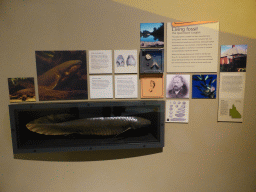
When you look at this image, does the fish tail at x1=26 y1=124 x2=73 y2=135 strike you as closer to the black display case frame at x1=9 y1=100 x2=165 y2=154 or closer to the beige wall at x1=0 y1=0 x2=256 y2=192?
the black display case frame at x1=9 y1=100 x2=165 y2=154

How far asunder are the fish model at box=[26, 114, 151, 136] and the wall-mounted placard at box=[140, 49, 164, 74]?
371 mm

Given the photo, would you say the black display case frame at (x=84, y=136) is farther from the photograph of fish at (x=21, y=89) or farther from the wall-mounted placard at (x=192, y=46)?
the wall-mounted placard at (x=192, y=46)

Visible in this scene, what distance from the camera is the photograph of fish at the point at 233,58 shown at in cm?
91

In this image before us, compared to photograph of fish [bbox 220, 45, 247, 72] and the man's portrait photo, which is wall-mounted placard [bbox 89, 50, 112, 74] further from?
photograph of fish [bbox 220, 45, 247, 72]

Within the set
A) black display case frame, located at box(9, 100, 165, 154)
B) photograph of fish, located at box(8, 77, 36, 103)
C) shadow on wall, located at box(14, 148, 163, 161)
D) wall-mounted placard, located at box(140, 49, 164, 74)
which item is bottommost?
shadow on wall, located at box(14, 148, 163, 161)

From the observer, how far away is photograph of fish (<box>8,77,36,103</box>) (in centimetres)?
90

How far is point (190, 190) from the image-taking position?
101cm

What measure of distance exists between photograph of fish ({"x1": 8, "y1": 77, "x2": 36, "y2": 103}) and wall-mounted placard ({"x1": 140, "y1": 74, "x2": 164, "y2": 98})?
818mm

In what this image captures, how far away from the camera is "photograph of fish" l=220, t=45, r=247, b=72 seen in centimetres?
91

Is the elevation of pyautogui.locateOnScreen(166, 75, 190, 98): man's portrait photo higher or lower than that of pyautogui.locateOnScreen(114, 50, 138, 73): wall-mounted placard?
lower

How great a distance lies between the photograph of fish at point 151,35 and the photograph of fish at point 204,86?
38cm

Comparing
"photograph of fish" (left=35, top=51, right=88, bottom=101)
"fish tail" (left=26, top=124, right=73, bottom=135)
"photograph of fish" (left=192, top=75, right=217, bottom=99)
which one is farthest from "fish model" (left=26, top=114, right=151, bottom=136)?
"photograph of fish" (left=192, top=75, right=217, bottom=99)

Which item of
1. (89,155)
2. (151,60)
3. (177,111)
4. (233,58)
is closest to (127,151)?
(89,155)

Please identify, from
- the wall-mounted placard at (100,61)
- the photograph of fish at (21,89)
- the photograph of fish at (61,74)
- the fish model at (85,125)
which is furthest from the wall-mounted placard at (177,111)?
the photograph of fish at (21,89)
